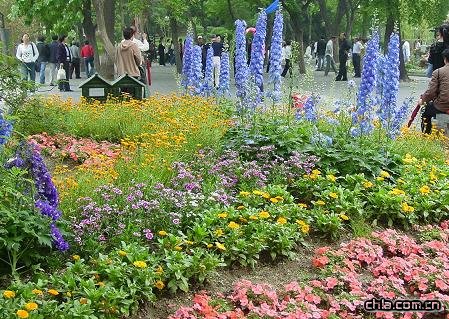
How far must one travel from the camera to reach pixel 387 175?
636cm

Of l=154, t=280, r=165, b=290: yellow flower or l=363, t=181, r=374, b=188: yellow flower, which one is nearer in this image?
l=154, t=280, r=165, b=290: yellow flower

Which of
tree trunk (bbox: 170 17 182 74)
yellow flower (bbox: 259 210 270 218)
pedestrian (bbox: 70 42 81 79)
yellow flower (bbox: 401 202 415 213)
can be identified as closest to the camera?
yellow flower (bbox: 259 210 270 218)

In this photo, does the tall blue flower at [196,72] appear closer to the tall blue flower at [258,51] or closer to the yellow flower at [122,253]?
the tall blue flower at [258,51]

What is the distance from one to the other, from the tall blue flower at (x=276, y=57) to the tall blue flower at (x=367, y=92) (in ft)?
3.87

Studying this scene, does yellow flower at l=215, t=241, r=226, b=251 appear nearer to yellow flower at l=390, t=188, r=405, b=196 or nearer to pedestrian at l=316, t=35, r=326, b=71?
yellow flower at l=390, t=188, r=405, b=196

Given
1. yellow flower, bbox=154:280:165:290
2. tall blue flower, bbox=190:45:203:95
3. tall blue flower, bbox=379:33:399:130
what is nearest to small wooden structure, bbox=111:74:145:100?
tall blue flower, bbox=190:45:203:95

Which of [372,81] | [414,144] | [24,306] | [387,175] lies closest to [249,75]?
[372,81]

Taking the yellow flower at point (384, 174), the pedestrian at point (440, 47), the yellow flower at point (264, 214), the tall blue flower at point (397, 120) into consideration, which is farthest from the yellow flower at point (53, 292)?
the pedestrian at point (440, 47)

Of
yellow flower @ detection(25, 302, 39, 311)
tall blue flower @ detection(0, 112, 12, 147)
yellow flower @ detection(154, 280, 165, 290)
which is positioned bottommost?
yellow flower @ detection(154, 280, 165, 290)

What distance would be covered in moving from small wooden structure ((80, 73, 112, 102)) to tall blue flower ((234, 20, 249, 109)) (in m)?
3.80

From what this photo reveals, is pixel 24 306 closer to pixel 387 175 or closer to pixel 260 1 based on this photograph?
pixel 387 175

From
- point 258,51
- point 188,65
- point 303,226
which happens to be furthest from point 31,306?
point 188,65

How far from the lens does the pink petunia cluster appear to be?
4082mm

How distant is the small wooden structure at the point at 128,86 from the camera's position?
12.3 metres
